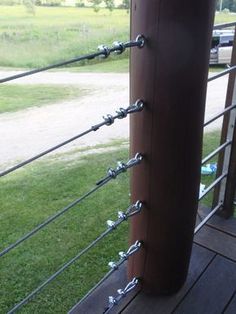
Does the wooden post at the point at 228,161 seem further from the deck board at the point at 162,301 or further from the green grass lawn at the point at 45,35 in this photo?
the green grass lawn at the point at 45,35

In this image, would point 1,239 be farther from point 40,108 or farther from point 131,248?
point 40,108

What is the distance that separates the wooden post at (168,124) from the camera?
728 millimetres

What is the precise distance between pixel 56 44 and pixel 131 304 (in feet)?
28.2

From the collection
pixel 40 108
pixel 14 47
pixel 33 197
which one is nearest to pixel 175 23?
pixel 33 197

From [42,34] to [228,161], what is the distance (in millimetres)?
9266

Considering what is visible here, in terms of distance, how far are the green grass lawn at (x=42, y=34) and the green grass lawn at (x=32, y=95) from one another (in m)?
0.70

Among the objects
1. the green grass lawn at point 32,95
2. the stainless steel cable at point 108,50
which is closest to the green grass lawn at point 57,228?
the stainless steel cable at point 108,50

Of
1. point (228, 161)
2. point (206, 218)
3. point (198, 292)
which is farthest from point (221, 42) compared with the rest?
point (198, 292)

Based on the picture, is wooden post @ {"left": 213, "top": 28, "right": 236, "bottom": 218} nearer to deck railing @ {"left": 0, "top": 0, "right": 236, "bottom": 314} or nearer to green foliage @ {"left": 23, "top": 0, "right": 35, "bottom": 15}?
deck railing @ {"left": 0, "top": 0, "right": 236, "bottom": 314}

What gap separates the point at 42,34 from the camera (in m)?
9.62

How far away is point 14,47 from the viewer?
927 centimetres

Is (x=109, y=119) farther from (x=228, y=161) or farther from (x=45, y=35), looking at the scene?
(x=45, y=35)

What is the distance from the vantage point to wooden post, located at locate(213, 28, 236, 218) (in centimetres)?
130

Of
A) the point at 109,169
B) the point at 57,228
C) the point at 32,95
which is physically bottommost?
the point at 32,95
